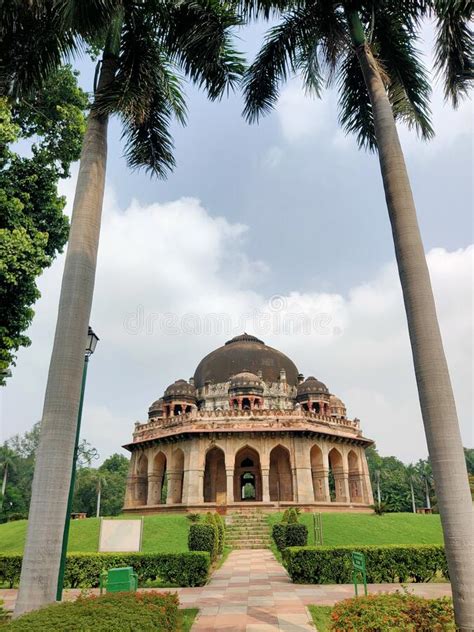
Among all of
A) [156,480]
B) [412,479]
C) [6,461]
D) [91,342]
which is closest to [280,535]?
[91,342]

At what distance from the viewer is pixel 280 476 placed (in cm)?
2938

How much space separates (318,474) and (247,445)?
481cm

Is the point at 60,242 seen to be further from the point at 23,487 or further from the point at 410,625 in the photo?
the point at 23,487

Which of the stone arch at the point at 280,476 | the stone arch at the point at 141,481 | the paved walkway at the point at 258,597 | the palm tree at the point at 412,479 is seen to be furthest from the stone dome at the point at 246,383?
the palm tree at the point at 412,479

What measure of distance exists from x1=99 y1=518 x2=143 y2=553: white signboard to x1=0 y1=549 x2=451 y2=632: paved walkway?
1.18 m

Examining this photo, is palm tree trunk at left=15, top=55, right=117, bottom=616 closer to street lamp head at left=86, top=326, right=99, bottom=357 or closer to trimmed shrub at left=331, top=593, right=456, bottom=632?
street lamp head at left=86, top=326, right=99, bottom=357

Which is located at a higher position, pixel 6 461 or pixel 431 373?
pixel 6 461

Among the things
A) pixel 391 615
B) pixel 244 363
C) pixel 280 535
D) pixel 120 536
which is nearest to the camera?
pixel 391 615

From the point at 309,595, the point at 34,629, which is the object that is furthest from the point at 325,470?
the point at 34,629

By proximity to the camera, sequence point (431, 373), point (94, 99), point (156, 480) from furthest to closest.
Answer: point (156, 480) < point (94, 99) < point (431, 373)

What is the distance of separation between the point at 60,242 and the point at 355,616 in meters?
10.0

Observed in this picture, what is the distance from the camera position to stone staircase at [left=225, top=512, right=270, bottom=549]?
1877 centimetres

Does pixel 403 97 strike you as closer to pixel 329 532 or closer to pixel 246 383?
pixel 329 532

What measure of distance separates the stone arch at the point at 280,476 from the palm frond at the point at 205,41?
23.8 m
